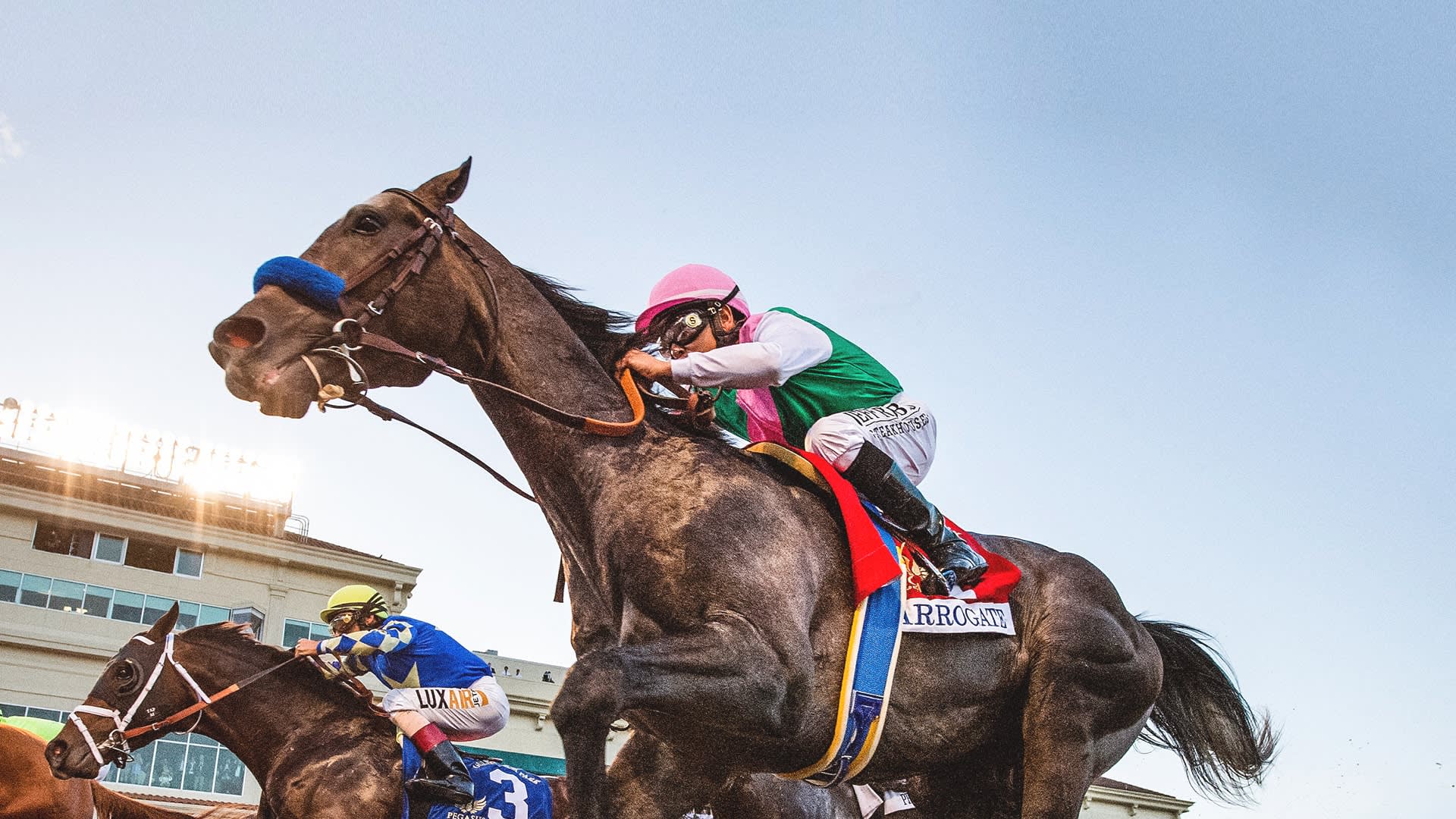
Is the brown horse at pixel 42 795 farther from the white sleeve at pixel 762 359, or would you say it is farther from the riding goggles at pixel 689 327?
the white sleeve at pixel 762 359

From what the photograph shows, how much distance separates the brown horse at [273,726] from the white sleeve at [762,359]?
135 inches

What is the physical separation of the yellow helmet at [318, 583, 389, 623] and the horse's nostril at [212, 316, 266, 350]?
6021mm

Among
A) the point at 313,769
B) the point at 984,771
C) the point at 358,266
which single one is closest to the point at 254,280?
the point at 358,266

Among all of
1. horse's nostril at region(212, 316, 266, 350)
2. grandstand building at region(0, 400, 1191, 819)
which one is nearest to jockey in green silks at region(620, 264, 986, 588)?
horse's nostril at region(212, 316, 266, 350)

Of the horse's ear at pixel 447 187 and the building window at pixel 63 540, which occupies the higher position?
the horse's ear at pixel 447 187

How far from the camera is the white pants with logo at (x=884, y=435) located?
4.95 meters

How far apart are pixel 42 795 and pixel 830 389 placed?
8087 millimetres

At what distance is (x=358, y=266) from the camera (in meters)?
4.84

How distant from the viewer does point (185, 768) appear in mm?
35062

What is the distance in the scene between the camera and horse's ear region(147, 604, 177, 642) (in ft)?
31.1

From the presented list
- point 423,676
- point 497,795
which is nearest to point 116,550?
point 423,676

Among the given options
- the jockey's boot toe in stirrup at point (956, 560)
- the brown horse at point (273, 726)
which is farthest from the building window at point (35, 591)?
the jockey's boot toe in stirrup at point (956, 560)

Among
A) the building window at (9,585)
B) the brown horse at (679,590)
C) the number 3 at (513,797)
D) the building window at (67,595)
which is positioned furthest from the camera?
the building window at (67,595)

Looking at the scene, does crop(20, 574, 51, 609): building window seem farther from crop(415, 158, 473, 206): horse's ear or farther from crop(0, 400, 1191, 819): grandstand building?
crop(415, 158, 473, 206): horse's ear
